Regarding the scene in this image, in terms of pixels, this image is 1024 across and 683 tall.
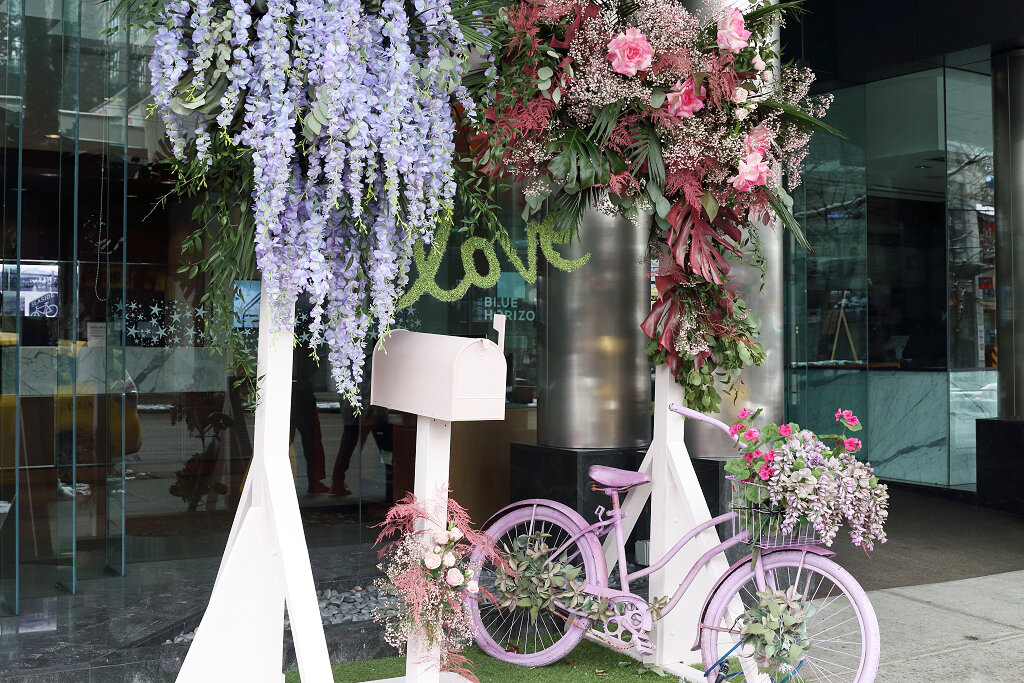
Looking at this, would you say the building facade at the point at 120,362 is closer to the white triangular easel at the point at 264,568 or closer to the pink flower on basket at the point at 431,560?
the white triangular easel at the point at 264,568

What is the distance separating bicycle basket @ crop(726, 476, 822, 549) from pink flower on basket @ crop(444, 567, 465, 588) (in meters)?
0.96

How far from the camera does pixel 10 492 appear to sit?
445cm

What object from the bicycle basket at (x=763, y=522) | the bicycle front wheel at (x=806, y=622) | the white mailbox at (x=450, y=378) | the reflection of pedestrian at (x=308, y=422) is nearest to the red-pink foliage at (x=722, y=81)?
the white mailbox at (x=450, y=378)

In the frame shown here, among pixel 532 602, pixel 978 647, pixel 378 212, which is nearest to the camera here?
pixel 378 212

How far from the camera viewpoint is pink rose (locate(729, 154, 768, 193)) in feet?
10.8

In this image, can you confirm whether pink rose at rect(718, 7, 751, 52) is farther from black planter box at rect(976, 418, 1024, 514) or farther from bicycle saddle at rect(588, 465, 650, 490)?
black planter box at rect(976, 418, 1024, 514)

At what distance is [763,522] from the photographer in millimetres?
3137

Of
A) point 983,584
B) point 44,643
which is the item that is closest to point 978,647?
point 983,584

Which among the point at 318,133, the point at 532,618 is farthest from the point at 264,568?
the point at 532,618

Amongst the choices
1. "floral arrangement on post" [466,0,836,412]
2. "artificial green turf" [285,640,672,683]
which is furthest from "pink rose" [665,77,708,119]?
"artificial green turf" [285,640,672,683]

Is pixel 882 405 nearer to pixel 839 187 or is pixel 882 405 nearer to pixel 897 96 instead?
pixel 839 187

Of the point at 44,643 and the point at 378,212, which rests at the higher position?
the point at 378,212

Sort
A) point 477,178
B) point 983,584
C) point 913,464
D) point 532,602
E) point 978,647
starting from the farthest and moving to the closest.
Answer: point 913,464 < point 983,584 < point 978,647 < point 532,602 < point 477,178

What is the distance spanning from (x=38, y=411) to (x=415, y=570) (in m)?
2.59
